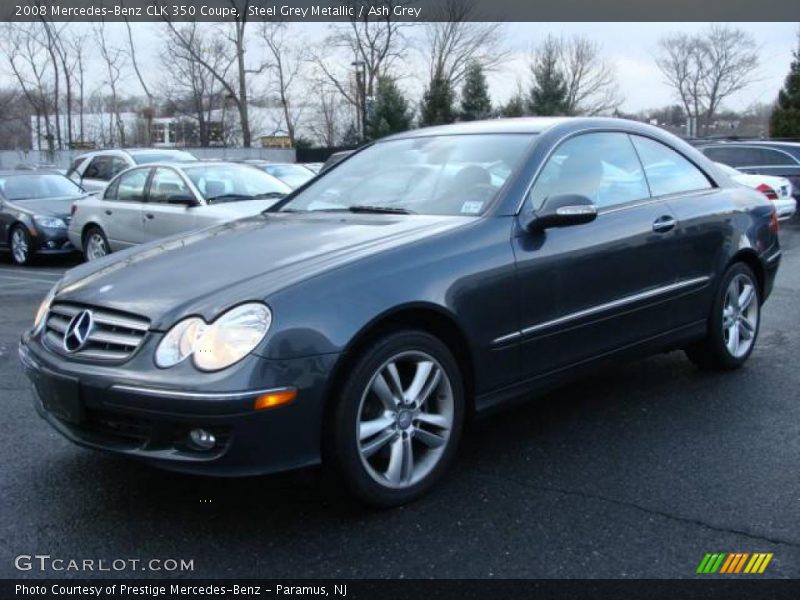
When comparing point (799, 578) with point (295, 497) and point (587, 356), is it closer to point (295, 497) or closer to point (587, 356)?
point (587, 356)

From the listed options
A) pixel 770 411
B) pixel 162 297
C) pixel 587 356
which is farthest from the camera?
pixel 770 411

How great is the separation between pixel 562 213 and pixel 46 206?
34.7ft

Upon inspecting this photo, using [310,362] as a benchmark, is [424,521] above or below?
below

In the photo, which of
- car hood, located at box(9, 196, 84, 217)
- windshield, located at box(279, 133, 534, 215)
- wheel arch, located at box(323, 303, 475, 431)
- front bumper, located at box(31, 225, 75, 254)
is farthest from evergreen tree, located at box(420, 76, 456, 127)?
wheel arch, located at box(323, 303, 475, 431)

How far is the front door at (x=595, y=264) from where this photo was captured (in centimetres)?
372

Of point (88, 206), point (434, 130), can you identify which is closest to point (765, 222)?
point (434, 130)

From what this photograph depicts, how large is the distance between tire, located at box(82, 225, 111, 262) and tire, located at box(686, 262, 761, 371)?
25.9ft

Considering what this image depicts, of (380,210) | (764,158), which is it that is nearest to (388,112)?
(764,158)

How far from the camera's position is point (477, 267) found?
3482 millimetres

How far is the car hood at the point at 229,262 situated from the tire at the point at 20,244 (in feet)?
28.9

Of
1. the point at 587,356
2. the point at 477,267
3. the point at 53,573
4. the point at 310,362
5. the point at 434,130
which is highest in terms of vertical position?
the point at 434,130

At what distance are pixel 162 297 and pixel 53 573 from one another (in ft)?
3.39

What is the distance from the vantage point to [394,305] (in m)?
3.14

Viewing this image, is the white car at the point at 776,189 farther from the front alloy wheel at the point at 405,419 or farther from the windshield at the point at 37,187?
the front alloy wheel at the point at 405,419
